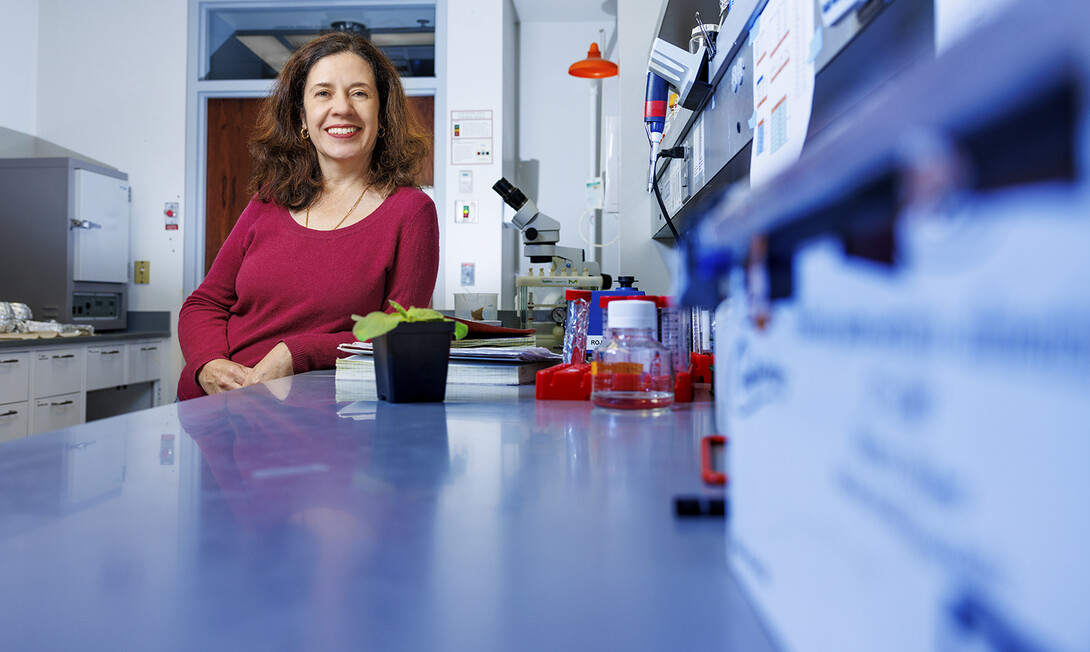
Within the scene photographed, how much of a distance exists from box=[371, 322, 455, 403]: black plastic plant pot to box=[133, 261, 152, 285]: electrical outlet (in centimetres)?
373

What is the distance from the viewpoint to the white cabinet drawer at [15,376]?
8.66 feet

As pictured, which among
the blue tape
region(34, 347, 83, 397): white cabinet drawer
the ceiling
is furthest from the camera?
the ceiling

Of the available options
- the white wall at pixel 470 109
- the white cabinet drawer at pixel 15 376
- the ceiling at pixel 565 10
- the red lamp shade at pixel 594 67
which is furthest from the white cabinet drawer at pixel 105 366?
the ceiling at pixel 565 10

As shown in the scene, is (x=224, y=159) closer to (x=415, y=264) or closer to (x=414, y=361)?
(x=415, y=264)

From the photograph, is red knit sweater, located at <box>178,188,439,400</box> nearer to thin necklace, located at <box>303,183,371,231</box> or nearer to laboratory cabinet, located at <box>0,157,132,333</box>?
thin necklace, located at <box>303,183,371,231</box>

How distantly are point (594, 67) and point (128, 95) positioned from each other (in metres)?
2.66

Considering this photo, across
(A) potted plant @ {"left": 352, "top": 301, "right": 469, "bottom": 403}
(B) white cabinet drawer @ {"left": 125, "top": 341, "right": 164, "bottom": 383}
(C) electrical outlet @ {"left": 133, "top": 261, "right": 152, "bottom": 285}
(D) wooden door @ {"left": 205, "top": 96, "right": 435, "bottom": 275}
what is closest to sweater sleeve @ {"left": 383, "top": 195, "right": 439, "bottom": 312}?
(A) potted plant @ {"left": 352, "top": 301, "right": 469, "bottom": 403}

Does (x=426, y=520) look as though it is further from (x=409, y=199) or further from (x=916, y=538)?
(x=409, y=199)

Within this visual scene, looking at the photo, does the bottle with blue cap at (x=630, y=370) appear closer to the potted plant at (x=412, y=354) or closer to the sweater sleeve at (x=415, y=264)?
the potted plant at (x=412, y=354)

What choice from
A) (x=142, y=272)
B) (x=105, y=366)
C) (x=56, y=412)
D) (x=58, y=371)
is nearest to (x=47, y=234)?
(x=142, y=272)

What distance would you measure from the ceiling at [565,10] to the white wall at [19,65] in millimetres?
2704

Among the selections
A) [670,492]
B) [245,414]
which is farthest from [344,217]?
[670,492]

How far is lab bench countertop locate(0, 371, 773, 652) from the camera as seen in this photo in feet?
0.74

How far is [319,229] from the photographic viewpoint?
5.11 ft
